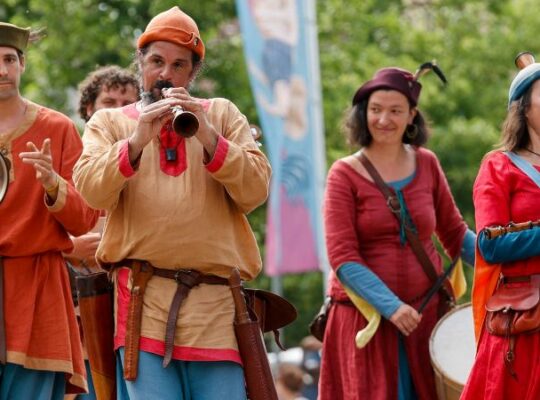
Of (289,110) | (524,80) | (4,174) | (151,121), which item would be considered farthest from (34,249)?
(289,110)

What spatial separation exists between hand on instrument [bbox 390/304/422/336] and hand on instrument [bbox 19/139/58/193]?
2116 millimetres

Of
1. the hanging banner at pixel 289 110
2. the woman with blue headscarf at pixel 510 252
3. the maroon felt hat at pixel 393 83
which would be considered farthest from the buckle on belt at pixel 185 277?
the hanging banner at pixel 289 110

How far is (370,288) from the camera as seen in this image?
27.4 feet

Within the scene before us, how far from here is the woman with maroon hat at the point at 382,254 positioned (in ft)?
27.8

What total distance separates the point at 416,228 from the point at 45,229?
2.23 m

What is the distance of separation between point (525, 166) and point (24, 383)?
2.52 meters

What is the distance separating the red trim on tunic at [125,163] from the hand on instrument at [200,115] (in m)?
0.28

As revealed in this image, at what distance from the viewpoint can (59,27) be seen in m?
20.6

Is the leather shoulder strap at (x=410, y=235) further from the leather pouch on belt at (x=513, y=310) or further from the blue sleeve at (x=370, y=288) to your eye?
the leather pouch on belt at (x=513, y=310)

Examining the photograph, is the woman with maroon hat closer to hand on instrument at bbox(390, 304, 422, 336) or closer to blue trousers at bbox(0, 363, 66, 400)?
hand on instrument at bbox(390, 304, 422, 336)

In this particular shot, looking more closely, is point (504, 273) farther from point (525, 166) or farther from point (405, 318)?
point (405, 318)

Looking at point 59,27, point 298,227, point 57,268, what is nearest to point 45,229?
point 57,268

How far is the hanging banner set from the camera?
17391mm

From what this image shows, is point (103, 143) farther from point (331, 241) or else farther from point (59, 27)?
point (59, 27)
